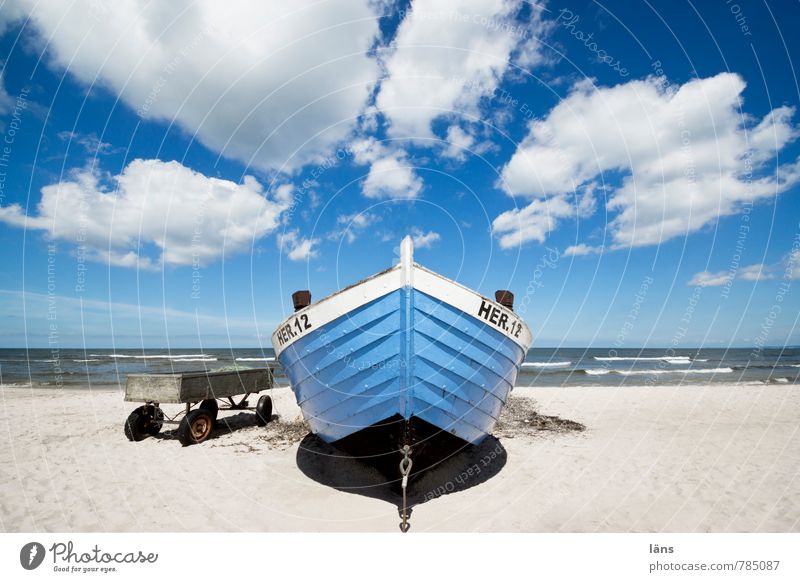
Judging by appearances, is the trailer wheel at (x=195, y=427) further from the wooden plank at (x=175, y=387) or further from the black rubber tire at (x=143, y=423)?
the black rubber tire at (x=143, y=423)

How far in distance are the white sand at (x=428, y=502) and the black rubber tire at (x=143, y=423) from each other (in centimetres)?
27

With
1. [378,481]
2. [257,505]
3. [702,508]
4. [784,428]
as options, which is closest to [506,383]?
[378,481]

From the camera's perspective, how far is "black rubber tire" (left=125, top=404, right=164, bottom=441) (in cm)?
873

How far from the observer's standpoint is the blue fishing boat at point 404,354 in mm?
5219

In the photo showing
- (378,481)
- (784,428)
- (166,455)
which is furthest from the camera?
(784,428)

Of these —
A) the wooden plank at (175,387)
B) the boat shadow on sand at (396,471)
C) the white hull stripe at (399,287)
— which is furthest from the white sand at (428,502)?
the white hull stripe at (399,287)

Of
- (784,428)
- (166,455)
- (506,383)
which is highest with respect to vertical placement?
(506,383)

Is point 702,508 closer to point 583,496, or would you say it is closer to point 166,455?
point 583,496

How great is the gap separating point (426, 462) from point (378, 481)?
1278mm

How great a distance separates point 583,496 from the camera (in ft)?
19.8

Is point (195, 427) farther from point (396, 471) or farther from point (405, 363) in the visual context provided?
point (405, 363)

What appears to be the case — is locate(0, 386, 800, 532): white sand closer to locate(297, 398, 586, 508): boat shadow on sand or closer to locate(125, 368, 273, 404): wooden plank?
locate(297, 398, 586, 508): boat shadow on sand
